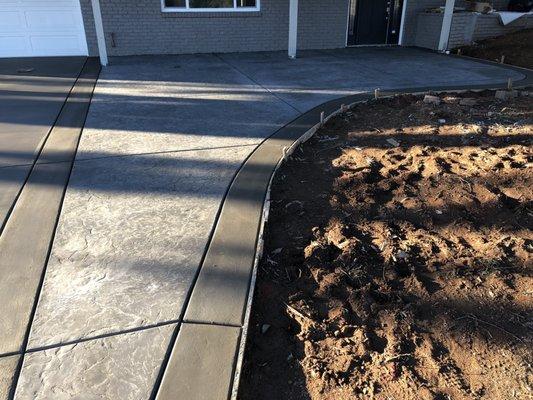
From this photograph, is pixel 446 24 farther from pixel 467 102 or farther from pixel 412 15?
pixel 467 102

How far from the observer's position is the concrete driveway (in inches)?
86.3

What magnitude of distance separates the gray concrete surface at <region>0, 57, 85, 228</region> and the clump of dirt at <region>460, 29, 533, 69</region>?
32.4ft

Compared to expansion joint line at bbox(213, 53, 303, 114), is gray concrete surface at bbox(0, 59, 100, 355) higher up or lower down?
lower down

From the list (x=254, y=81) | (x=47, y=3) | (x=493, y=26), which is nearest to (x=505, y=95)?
(x=254, y=81)

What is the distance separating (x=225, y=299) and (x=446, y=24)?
1178cm

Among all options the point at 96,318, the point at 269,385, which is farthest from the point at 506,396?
the point at 96,318

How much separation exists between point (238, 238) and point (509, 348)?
1.85 meters

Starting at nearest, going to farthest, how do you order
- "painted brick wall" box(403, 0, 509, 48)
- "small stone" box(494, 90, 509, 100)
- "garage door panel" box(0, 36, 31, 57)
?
"small stone" box(494, 90, 509, 100) < "garage door panel" box(0, 36, 31, 57) < "painted brick wall" box(403, 0, 509, 48)

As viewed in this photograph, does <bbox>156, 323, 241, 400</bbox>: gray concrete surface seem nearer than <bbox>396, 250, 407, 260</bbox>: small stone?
Yes

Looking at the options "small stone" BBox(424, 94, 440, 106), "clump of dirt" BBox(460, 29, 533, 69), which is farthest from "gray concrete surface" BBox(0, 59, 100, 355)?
"clump of dirt" BBox(460, 29, 533, 69)

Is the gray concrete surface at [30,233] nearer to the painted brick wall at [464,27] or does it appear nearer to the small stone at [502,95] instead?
the small stone at [502,95]

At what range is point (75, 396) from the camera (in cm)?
200

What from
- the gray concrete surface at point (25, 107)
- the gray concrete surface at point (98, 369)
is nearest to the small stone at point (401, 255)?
the gray concrete surface at point (98, 369)

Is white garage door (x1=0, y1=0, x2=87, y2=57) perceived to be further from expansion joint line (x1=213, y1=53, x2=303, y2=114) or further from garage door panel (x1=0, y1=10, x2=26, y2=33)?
expansion joint line (x1=213, y1=53, x2=303, y2=114)
